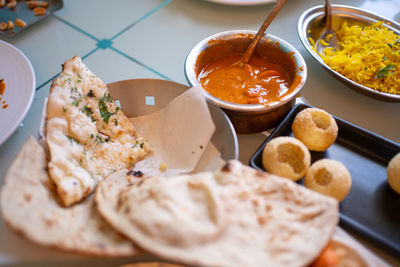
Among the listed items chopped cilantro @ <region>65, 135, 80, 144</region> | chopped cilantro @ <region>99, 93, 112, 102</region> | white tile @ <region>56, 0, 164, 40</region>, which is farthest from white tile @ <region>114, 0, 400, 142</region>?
chopped cilantro @ <region>65, 135, 80, 144</region>

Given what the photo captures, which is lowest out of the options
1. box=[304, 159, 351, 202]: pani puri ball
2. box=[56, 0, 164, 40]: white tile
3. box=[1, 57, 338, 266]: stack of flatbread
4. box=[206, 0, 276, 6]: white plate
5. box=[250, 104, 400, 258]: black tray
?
box=[250, 104, 400, 258]: black tray

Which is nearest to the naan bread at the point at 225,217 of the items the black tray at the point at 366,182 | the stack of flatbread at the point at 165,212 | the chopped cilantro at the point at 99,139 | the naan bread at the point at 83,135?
the stack of flatbread at the point at 165,212

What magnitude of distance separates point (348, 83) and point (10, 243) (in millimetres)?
1848

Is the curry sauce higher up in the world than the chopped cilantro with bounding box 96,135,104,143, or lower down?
higher up

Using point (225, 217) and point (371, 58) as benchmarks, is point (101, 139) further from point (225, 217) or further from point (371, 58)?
point (371, 58)

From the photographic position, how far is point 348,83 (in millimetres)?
1790

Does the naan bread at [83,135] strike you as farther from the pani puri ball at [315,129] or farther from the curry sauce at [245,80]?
the pani puri ball at [315,129]

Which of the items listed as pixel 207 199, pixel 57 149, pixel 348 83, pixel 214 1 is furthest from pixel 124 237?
pixel 214 1

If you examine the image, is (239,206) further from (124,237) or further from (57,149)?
(57,149)

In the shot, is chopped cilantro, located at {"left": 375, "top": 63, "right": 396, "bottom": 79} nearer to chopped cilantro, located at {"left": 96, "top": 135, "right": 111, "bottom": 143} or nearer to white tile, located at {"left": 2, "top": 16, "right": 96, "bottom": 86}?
chopped cilantro, located at {"left": 96, "top": 135, "right": 111, "bottom": 143}

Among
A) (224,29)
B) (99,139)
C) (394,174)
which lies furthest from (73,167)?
(224,29)

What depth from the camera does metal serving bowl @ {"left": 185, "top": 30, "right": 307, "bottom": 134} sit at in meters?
1.58

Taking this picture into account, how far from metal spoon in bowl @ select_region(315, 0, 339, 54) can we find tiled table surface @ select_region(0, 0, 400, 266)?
0.14 metres

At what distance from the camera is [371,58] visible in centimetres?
191
